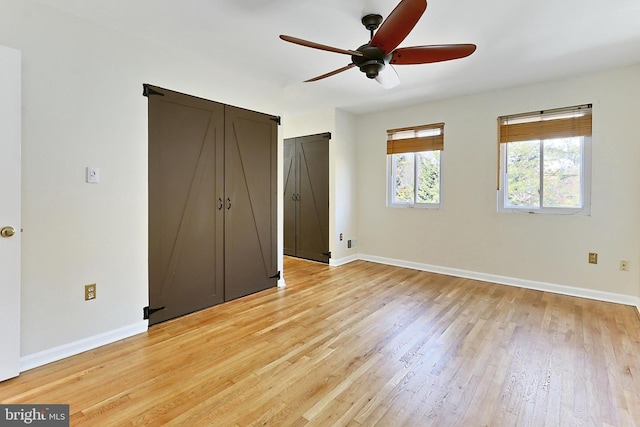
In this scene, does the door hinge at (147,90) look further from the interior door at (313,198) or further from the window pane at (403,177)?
the window pane at (403,177)

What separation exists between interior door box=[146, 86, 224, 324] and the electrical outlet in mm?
418

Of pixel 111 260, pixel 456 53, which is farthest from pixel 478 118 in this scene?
pixel 111 260

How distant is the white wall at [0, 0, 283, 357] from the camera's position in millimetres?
2098

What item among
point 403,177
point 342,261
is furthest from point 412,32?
point 342,261

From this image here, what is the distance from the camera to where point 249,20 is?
2.38 metres

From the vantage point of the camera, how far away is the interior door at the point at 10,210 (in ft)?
6.27

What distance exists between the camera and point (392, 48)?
2.08m

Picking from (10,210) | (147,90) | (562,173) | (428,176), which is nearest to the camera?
(10,210)

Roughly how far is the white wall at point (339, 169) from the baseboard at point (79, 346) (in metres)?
2.96

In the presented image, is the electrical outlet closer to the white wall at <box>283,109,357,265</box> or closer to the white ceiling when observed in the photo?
the white ceiling

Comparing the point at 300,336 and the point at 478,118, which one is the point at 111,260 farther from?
the point at 478,118

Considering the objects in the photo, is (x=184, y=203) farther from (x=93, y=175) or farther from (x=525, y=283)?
(x=525, y=283)

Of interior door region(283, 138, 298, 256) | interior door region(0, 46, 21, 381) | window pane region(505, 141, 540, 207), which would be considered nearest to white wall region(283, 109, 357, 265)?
interior door region(283, 138, 298, 256)

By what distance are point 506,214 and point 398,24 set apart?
10.1 ft
